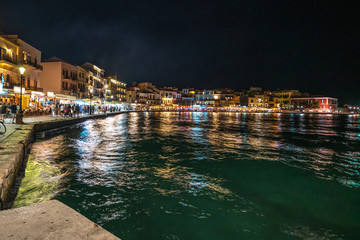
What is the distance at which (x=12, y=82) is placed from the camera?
28.1 metres

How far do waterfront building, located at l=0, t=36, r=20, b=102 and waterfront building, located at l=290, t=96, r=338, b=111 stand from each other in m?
143

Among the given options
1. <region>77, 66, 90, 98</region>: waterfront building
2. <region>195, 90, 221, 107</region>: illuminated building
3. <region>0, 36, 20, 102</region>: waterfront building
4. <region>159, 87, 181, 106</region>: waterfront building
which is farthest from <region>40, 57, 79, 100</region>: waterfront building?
<region>195, 90, 221, 107</region>: illuminated building

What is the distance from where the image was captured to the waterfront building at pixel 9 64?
2581 cm

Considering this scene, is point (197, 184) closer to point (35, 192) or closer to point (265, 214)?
point (265, 214)

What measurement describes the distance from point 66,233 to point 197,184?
474cm

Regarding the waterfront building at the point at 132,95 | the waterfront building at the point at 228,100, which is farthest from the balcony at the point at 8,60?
the waterfront building at the point at 228,100

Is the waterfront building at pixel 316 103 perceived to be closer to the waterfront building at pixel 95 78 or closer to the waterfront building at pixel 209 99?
the waterfront building at pixel 209 99

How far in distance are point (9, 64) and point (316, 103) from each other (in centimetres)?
14655

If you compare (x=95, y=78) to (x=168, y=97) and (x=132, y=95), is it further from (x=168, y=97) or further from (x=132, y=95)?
(x=168, y=97)

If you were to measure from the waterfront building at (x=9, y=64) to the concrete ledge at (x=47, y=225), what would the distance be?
28.6m

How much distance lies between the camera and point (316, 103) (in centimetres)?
13162

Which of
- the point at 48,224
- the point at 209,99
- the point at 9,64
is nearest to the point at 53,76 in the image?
the point at 9,64

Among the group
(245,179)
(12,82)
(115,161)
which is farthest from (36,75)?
(245,179)

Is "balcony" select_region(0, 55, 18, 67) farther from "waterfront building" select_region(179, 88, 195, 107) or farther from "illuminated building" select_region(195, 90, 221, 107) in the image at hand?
"illuminated building" select_region(195, 90, 221, 107)
